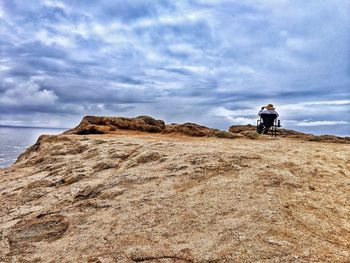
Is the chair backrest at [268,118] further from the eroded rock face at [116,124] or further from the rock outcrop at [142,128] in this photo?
the eroded rock face at [116,124]

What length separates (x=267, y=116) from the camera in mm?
25734

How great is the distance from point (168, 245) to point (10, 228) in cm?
417

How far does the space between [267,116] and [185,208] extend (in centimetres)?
1875

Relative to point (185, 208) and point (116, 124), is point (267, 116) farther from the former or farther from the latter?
point (185, 208)

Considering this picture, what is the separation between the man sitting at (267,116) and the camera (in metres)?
25.7

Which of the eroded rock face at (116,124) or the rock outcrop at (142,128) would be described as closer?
the rock outcrop at (142,128)

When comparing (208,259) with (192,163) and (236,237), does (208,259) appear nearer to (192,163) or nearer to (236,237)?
(236,237)

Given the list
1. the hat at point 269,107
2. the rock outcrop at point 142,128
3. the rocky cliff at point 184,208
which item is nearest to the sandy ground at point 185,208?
the rocky cliff at point 184,208

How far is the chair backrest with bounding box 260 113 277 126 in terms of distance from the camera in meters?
25.7

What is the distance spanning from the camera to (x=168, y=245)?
274 inches

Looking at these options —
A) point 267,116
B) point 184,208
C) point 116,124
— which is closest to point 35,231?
point 184,208

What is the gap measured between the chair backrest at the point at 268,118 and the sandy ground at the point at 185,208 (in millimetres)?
13173

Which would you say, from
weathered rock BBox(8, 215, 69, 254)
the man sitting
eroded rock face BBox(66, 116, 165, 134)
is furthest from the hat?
weathered rock BBox(8, 215, 69, 254)

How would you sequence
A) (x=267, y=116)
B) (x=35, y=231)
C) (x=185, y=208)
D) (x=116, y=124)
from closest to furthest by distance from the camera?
(x=185, y=208) < (x=35, y=231) < (x=116, y=124) < (x=267, y=116)
